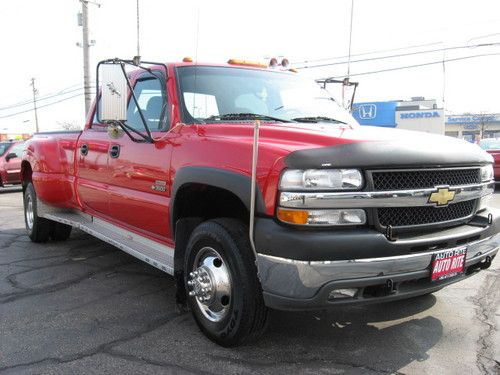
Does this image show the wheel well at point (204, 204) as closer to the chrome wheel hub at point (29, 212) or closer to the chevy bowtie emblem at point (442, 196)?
the chevy bowtie emblem at point (442, 196)

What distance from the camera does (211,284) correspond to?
130 inches

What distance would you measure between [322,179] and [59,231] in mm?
4937

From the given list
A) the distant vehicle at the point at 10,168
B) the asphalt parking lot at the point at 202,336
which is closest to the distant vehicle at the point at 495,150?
the asphalt parking lot at the point at 202,336

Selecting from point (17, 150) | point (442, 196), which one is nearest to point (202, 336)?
point (442, 196)

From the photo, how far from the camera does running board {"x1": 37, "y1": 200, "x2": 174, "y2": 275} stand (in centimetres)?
393

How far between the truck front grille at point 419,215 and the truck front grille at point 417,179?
132 millimetres

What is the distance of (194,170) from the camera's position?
338 cm

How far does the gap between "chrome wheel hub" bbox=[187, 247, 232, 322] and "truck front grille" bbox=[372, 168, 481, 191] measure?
110 centimetres

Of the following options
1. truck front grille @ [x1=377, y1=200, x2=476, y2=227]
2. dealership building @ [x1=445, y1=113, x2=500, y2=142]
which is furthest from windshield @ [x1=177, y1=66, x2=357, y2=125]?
dealership building @ [x1=445, y1=113, x2=500, y2=142]

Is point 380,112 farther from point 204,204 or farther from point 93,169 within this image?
point 204,204

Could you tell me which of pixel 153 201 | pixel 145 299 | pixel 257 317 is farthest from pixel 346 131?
pixel 145 299

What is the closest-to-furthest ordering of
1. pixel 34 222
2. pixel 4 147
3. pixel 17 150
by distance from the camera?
1. pixel 34 222
2. pixel 17 150
3. pixel 4 147

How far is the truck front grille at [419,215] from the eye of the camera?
2.89 meters

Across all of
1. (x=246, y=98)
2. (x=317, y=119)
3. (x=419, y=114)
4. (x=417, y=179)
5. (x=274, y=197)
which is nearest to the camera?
(x=274, y=197)
